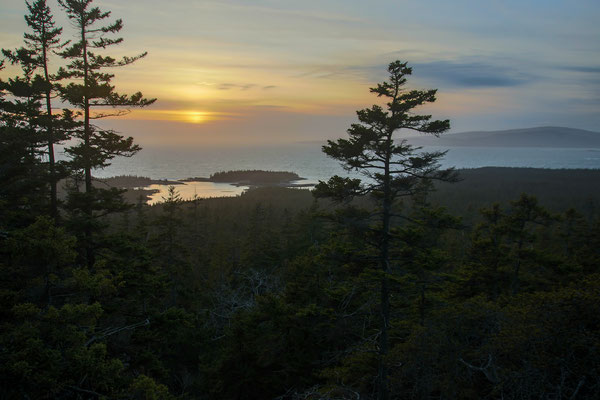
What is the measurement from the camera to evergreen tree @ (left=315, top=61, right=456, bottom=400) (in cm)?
1184

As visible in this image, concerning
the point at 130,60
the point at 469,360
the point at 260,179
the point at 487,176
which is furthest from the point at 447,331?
the point at 260,179

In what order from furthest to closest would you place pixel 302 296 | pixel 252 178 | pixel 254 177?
pixel 254 177, pixel 252 178, pixel 302 296

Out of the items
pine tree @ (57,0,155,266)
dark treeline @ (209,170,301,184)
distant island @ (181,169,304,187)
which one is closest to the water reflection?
distant island @ (181,169,304,187)

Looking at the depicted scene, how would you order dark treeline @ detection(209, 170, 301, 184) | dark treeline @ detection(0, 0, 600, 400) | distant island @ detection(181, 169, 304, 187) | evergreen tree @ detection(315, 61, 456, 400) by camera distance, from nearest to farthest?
dark treeline @ detection(0, 0, 600, 400) < evergreen tree @ detection(315, 61, 456, 400) < distant island @ detection(181, 169, 304, 187) < dark treeline @ detection(209, 170, 301, 184)

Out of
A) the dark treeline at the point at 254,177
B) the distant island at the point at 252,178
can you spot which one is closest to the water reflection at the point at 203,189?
the distant island at the point at 252,178

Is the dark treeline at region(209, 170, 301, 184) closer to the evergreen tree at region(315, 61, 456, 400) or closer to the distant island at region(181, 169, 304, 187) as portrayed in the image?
the distant island at region(181, 169, 304, 187)

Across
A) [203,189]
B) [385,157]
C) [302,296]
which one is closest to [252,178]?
[203,189]

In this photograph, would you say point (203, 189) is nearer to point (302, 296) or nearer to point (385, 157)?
point (302, 296)

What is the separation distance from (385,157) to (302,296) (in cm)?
798

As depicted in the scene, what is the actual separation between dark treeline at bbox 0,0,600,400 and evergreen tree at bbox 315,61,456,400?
5 centimetres

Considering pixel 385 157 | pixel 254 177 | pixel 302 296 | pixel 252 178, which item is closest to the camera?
pixel 385 157

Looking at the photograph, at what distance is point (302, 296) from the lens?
650 inches

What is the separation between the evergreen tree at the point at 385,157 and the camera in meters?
11.8

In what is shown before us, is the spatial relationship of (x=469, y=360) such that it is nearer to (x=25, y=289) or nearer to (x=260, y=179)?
(x=25, y=289)
